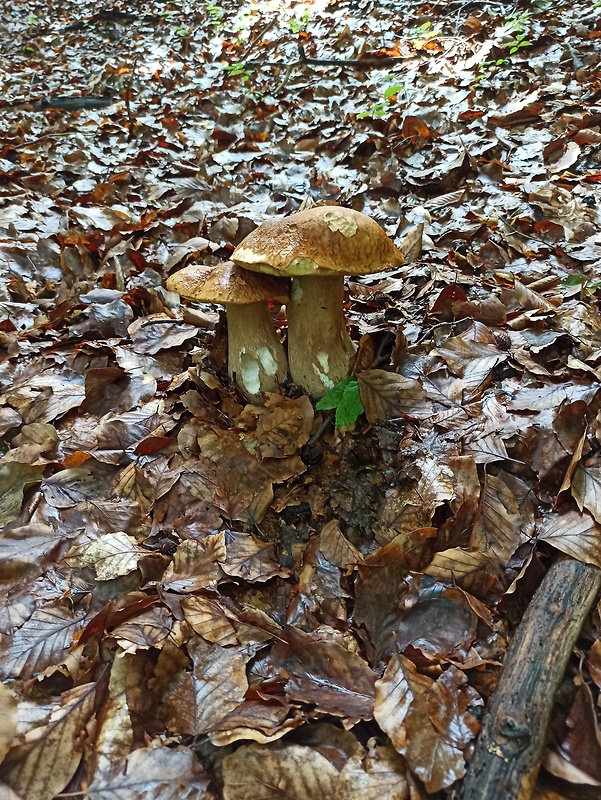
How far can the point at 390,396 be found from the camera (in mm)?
2395

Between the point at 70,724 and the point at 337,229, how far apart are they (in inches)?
71.6

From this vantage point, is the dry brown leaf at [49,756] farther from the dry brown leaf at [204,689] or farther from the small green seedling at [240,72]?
the small green seedling at [240,72]

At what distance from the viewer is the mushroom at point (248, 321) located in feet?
7.14

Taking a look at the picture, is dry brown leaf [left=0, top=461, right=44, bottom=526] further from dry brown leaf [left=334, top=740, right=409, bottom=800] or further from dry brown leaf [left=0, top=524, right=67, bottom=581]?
dry brown leaf [left=334, top=740, right=409, bottom=800]

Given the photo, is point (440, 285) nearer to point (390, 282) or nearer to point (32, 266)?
point (390, 282)

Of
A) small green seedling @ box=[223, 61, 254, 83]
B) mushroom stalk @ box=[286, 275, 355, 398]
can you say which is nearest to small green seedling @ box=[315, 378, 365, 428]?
mushroom stalk @ box=[286, 275, 355, 398]

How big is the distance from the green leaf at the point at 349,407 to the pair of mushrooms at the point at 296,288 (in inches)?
6.5

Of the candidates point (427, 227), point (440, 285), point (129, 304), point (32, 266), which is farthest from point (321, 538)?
point (32, 266)

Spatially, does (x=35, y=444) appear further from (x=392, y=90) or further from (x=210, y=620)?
(x=392, y=90)

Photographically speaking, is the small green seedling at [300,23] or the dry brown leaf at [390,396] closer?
the dry brown leaf at [390,396]

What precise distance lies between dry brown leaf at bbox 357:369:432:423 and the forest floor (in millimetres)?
12

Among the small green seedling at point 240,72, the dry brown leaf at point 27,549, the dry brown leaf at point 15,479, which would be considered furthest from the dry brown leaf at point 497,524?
the small green seedling at point 240,72

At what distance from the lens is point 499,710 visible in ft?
4.13

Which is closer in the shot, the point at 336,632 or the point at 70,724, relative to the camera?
the point at 70,724
